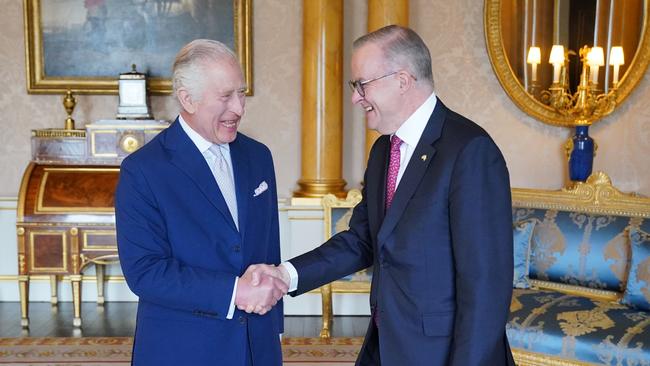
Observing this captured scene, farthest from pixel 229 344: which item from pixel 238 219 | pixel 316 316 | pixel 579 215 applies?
pixel 316 316

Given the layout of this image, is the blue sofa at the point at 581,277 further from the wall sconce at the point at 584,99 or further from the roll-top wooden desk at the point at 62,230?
the roll-top wooden desk at the point at 62,230

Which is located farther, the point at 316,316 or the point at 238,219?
the point at 316,316

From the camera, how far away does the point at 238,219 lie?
7.08ft

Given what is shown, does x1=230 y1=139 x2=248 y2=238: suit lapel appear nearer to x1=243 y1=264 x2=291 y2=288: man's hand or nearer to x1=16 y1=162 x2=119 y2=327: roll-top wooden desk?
x1=243 y1=264 x2=291 y2=288: man's hand

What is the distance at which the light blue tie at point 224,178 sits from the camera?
2.18 m

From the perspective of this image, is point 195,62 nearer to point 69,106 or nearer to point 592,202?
point 592,202

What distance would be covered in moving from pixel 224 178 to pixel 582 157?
3.55m

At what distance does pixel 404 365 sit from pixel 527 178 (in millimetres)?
3905

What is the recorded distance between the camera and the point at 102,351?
4.49m

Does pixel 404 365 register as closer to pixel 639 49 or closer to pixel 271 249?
pixel 271 249

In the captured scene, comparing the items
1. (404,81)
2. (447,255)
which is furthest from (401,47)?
(447,255)

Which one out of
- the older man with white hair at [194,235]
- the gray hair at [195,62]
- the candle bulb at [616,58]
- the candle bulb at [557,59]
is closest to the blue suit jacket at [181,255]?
the older man with white hair at [194,235]

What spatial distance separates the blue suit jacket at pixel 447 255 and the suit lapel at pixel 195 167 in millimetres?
504

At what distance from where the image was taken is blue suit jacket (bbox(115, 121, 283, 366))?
2018 mm
